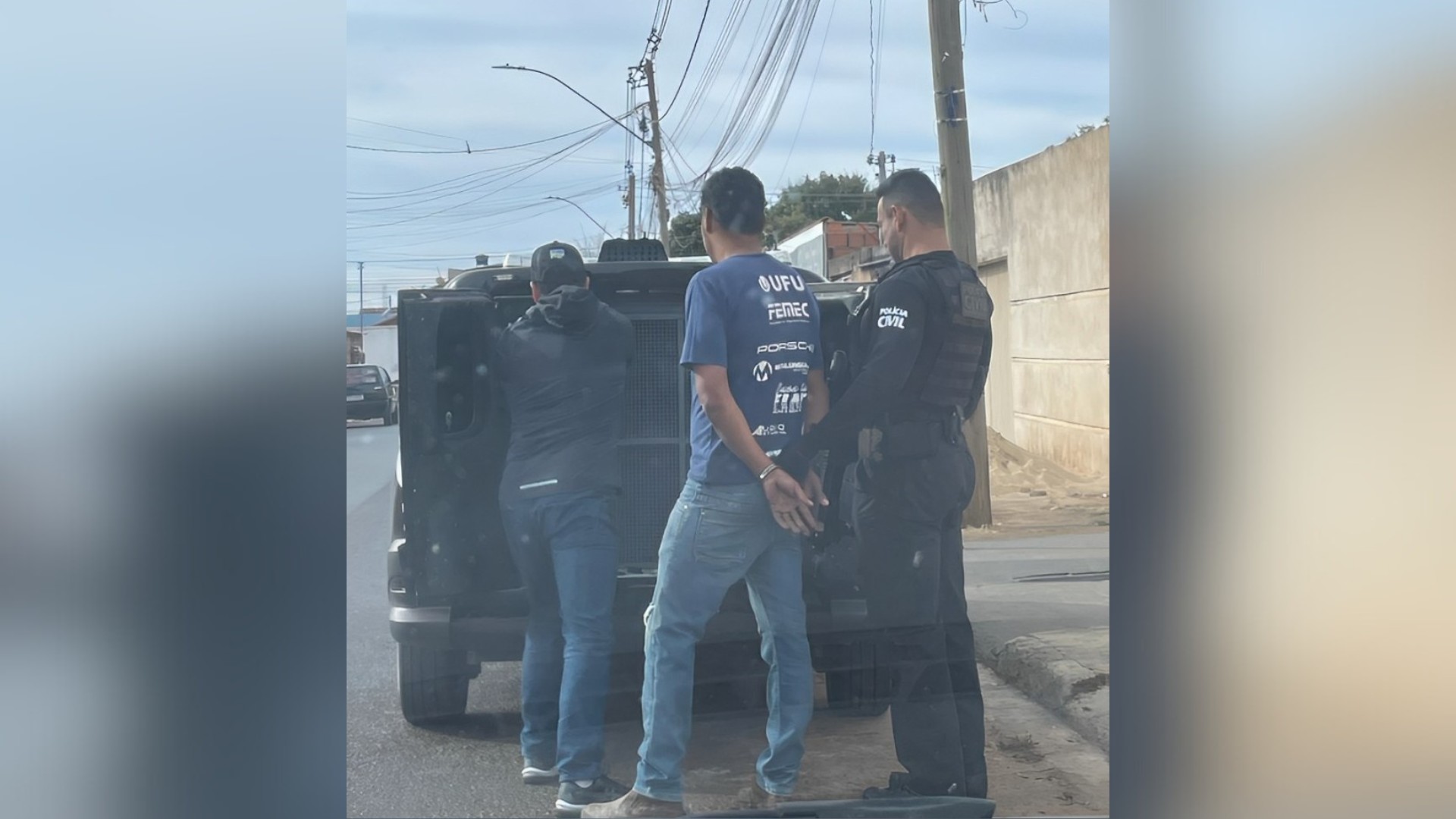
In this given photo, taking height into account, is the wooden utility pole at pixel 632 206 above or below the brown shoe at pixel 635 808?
above

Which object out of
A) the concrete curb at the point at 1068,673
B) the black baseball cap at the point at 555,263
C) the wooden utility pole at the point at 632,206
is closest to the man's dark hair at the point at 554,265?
the black baseball cap at the point at 555,263

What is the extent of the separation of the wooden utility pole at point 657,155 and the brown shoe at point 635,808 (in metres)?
1.42

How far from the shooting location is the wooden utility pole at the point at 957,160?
300 cm

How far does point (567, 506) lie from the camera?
3.14 meters

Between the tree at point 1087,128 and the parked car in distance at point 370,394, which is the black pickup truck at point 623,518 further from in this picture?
the tree at point 1087,128

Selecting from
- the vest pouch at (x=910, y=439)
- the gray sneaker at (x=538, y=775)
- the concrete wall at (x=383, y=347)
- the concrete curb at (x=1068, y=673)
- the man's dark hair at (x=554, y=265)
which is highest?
the man's dark hair at (x=554, y=265)

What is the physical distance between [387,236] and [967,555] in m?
1.70

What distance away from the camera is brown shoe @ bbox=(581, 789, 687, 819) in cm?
315
